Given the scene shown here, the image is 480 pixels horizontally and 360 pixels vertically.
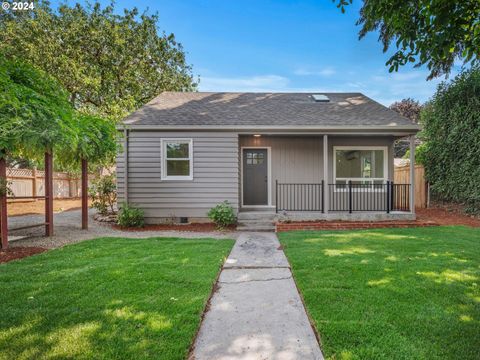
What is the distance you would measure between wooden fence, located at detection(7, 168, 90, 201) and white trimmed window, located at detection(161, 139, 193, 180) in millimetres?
6500

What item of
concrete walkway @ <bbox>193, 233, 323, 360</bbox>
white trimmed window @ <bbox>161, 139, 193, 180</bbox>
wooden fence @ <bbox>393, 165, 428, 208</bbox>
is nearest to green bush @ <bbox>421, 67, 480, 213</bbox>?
wooden fence @ <bbox>393, 165, 428, 208</bbox>

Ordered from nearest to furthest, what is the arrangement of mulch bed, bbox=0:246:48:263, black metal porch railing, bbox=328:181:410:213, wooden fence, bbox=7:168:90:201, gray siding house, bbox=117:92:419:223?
mulch bed, bbox=0:246:48:263 → gray siding house, bbox=117:92:419:223 → black metal porch railing, bbox=328:181:410:213 → wooden fence, bbox=7:168:90:201

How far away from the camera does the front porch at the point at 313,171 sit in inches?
348

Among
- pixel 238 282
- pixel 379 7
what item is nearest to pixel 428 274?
pixel 238 282

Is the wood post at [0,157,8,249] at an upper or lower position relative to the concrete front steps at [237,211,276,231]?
upper

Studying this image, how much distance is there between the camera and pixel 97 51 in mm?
14195

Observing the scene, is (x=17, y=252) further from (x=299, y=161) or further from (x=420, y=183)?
(x=420, y=183)

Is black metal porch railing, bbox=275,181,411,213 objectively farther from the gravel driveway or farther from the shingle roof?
the gravel driveway

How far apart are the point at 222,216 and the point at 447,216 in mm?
7414

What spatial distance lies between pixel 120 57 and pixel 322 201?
1343cm

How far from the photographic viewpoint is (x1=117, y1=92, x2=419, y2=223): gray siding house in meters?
7.92

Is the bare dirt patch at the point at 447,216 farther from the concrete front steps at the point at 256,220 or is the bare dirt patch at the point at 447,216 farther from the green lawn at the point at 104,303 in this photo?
the green lawn at the point at 104,303

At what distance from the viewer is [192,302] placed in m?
2.73

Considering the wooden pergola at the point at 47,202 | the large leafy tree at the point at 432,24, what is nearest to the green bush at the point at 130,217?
the wooden pergola at the point at 47,202
